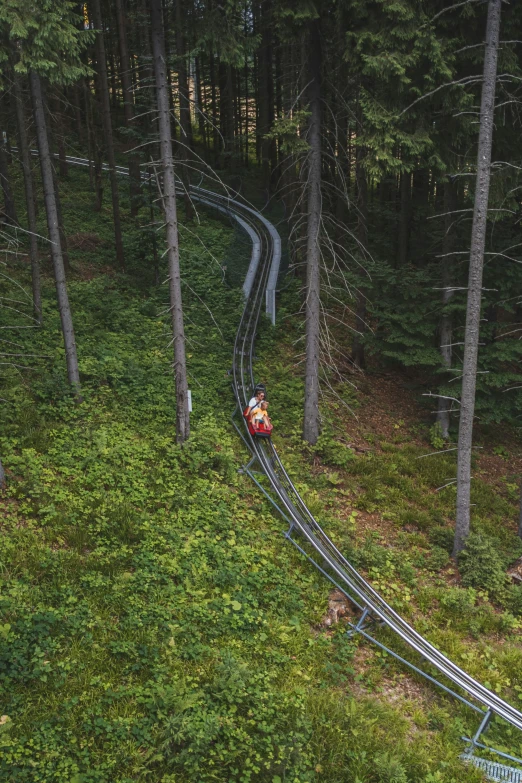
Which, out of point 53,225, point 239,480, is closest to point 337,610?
point 239,480

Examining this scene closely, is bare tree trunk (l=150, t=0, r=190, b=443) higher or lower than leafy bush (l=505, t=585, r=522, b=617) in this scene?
higher

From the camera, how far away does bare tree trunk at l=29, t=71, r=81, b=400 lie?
1262cm

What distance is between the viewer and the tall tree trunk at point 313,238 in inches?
504

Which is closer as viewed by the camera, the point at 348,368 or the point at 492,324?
the point at 492,324

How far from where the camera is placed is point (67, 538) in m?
9.68

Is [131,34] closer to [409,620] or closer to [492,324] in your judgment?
[492,324]

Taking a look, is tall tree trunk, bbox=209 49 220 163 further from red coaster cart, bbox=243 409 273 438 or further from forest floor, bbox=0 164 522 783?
red coaster cart, bbox=243 409 273 438

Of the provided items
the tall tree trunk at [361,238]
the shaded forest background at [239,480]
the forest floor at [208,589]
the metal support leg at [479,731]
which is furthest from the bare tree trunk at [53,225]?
the metal support leg at [479,731]

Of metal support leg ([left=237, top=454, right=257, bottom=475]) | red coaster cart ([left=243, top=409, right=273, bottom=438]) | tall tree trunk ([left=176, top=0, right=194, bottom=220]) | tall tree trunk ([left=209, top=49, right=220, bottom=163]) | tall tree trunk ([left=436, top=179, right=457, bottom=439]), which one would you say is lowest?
metal support leg ([left=237, top=454, right=257, bottom=475])

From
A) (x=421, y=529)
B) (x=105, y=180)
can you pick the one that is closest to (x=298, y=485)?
(x=421, y=529)

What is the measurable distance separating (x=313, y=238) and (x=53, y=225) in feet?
21.2

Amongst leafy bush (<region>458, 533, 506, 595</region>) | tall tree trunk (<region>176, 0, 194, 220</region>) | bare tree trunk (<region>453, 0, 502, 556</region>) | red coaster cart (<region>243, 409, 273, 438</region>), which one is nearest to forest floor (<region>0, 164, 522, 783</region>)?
leafy bush (<region>458, 533, 506, 595</region>)

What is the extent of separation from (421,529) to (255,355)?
349 inches

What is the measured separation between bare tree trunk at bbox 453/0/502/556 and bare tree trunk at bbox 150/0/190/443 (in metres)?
6.42
